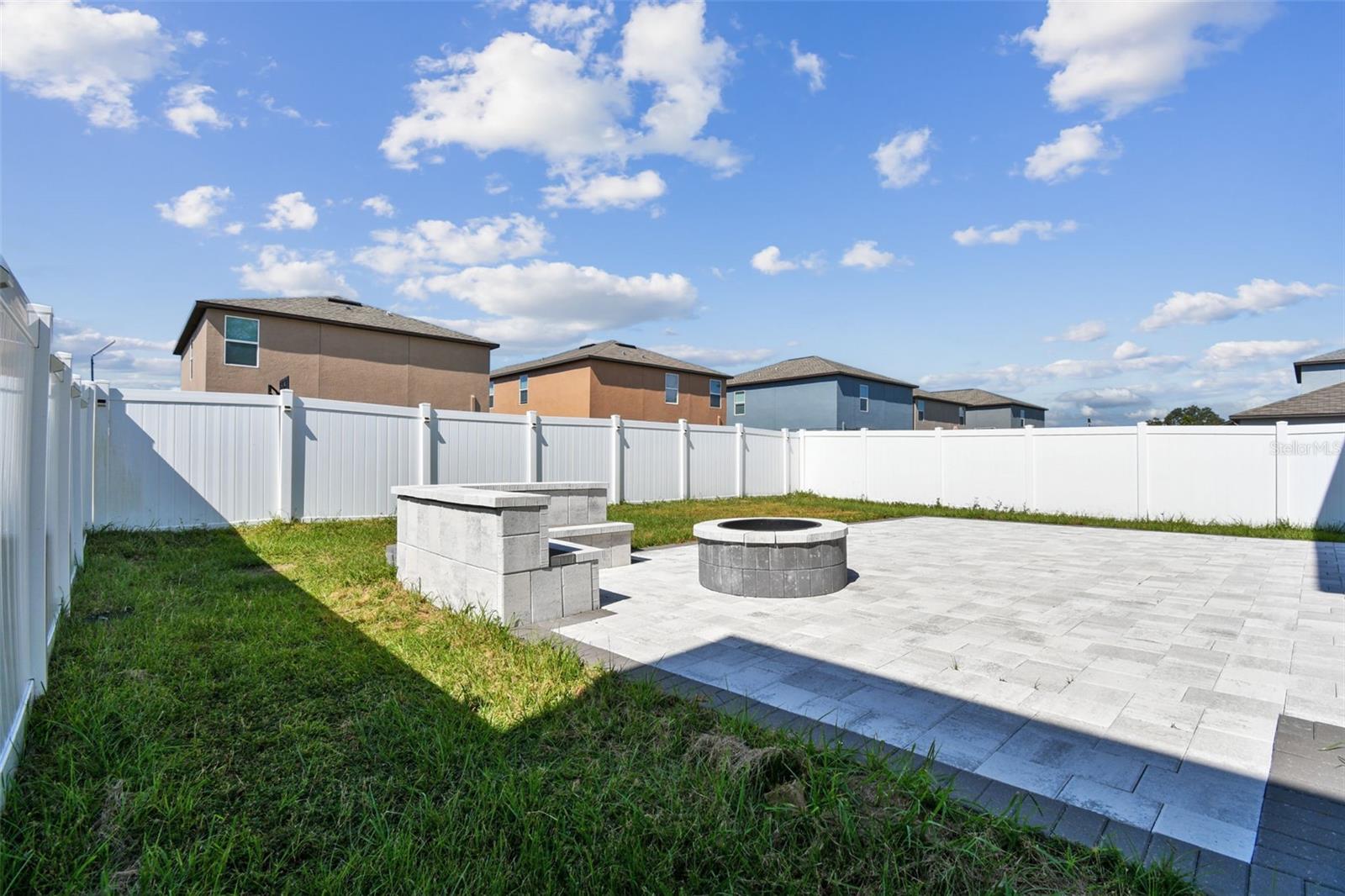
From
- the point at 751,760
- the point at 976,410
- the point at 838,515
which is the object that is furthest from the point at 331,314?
the point at 976,410

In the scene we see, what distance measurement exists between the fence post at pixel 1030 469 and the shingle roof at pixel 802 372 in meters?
13.6

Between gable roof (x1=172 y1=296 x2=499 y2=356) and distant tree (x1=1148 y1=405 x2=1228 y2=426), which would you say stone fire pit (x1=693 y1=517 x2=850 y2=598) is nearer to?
gable roof (x1=172 y1=296 x2=499 y2=356)

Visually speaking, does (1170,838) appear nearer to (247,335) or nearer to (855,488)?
(855,488)

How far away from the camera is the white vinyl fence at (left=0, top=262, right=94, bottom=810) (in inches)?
94.7

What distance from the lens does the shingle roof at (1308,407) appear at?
2006 centimetres

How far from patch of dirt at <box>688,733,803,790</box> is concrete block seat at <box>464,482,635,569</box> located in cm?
502

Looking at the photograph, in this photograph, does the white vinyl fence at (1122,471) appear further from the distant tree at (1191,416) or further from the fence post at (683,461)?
the distant tree at (1191,416)

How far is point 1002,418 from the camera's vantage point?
40781 mm

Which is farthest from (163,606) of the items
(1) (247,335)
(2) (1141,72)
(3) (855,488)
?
(3) (855,488)

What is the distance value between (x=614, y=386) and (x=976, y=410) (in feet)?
94.0

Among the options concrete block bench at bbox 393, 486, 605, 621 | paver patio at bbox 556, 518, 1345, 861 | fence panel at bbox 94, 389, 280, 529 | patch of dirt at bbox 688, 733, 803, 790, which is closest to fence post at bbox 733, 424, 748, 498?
paver patio at bbox 556, 518, 1345, 861

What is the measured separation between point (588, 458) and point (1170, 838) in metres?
12.9

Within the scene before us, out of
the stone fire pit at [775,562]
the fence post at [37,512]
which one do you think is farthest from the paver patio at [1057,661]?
the fence post at [37,512]

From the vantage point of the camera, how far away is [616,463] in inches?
594
